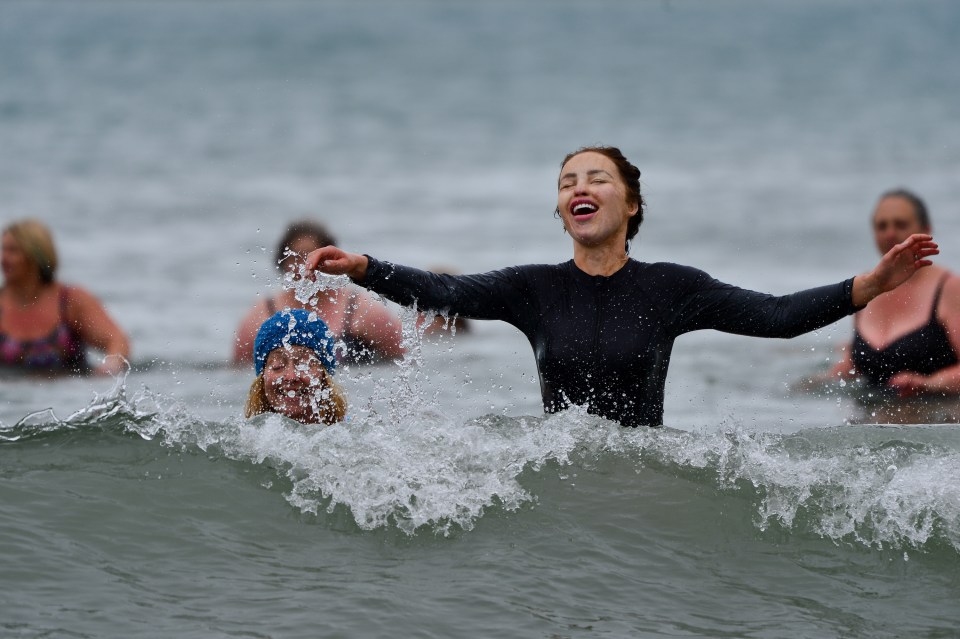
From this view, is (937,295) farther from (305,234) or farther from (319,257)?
(319,257)

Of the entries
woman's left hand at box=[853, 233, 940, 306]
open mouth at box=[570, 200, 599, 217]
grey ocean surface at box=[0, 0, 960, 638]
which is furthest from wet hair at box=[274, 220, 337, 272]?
woman's left hand at box=[853, 233, 940, 306]

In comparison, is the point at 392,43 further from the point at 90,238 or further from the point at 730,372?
the point at 730,372

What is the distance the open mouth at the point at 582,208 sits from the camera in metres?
5.95

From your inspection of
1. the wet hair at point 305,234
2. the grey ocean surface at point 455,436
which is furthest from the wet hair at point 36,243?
the wet hair at point 305,234

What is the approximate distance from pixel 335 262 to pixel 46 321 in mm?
5092

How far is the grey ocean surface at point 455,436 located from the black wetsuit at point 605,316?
182 mm

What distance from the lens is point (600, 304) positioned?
590 centimetres

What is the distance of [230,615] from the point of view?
4902 millimetres

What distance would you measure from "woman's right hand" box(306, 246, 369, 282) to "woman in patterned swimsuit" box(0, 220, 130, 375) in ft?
15.3

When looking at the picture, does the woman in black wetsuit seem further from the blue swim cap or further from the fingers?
the blue swim cap

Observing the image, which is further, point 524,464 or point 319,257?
point 524,464

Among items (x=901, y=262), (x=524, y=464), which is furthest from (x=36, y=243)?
(x=901, y=262)

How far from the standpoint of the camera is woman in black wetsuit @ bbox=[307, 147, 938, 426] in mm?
5746

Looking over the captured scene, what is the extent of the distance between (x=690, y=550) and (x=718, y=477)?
1.98ft
